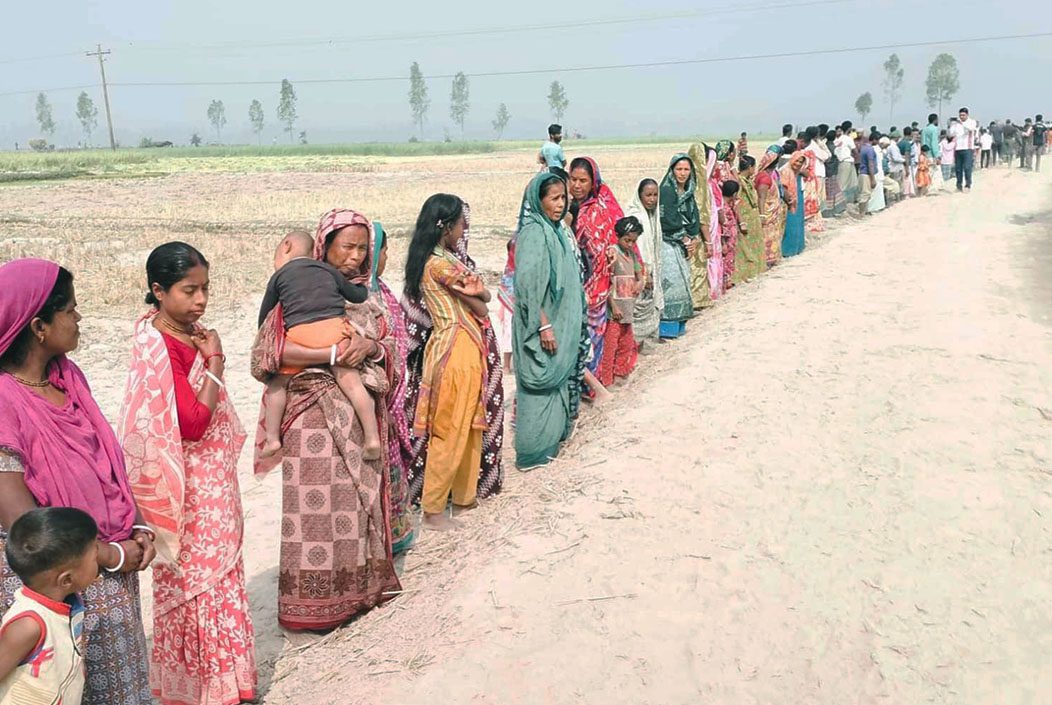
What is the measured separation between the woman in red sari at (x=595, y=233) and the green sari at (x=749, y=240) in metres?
4.10

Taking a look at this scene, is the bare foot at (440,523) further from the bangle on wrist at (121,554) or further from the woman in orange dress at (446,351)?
the bangle on wrist at (121,554)

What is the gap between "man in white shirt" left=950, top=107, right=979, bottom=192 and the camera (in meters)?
17.8

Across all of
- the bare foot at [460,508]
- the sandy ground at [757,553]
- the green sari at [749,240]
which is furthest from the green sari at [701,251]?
the bare foot at [460,508]

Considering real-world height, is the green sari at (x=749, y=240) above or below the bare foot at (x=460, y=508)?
above

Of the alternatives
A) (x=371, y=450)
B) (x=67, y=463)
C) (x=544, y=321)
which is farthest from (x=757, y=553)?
(x=67, y=463)

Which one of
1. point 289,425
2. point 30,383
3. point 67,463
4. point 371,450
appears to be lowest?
point 371,450

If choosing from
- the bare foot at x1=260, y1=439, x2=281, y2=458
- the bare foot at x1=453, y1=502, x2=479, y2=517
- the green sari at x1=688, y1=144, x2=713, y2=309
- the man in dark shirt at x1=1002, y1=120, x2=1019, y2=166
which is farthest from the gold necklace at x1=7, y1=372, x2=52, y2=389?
the man in dark shirt at x1=1002, y1=120, x2=1019, y2=166

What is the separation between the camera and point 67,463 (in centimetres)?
258

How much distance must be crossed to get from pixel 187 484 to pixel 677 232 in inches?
245

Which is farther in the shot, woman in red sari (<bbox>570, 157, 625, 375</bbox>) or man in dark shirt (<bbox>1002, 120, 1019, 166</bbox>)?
man in dark shirt (<bbox>1002, 120, 1019, 166</bbox>)

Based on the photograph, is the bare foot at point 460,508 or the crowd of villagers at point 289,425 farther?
the bare foot at point 460,508

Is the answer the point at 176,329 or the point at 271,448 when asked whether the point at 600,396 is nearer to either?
the point at 271,448

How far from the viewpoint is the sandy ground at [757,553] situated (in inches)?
128

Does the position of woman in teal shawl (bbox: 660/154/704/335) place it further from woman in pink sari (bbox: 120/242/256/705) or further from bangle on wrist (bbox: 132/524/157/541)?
bangle on wrist (bbox: 132/524/157/541)
